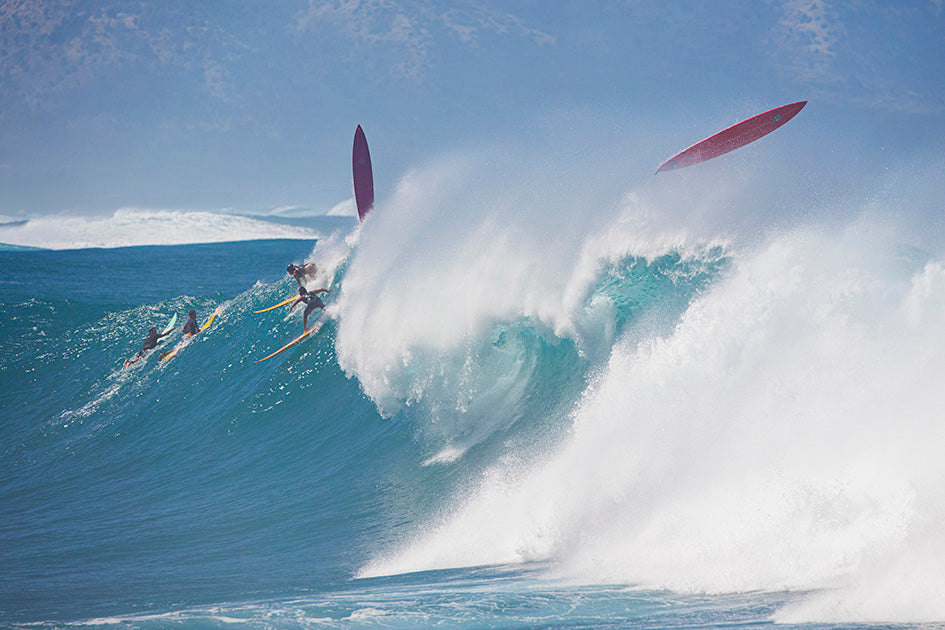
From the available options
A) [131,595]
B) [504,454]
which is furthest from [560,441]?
[131,595]

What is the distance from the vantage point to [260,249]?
5438 cm

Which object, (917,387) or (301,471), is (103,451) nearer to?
(301,471)

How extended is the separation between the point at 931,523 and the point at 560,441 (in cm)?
337

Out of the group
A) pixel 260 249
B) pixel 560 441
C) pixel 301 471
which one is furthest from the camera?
pixel 260 249

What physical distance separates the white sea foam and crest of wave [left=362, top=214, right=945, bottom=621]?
0.01 metres

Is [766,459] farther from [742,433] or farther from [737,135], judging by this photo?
[737,135]

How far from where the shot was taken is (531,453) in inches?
300

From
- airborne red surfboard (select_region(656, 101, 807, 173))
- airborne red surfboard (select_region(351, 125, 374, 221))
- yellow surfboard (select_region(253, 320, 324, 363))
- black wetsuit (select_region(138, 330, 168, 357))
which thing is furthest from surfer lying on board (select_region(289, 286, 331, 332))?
airborne red surfboard (select_region(656, 101, 807, 173))

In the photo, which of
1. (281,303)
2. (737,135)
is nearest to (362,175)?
(281,303)

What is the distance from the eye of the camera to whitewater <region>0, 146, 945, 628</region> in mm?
5180

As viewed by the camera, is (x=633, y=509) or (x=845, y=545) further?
(x=633, y=509)

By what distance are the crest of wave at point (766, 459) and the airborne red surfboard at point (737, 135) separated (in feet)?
10.6

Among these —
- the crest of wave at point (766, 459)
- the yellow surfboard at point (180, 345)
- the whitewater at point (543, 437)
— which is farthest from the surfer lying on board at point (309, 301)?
the crest of wave at point (766, 459)

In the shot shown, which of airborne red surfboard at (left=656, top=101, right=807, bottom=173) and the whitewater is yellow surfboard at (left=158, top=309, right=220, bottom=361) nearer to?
the whitewater
